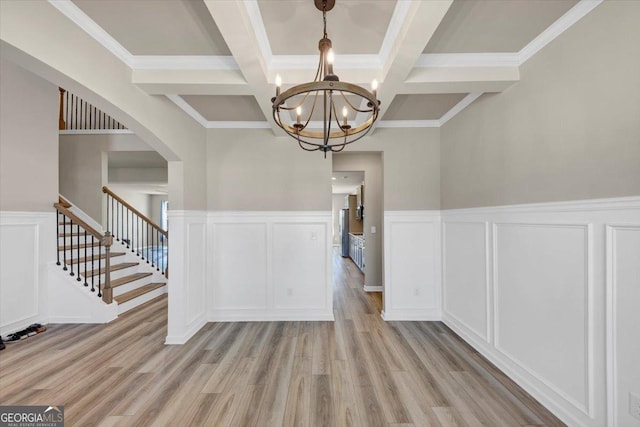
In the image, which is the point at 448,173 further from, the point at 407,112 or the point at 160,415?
the point at 160,415

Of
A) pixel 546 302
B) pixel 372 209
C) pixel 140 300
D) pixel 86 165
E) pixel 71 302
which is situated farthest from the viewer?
pixel 372 209

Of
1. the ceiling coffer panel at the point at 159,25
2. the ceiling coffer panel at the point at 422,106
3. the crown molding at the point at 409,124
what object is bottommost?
the crown molding at the point at 409,124

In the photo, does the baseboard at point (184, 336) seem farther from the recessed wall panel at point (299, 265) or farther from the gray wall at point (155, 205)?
the gray wall at point (155, 205)

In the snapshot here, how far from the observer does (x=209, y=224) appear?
3.81 meters

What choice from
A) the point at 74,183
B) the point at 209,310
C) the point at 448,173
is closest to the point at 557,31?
the point at 448,173

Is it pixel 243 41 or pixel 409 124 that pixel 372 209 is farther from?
pixel 243 41

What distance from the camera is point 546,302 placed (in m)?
2.08

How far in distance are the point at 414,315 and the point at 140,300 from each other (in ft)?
14.0

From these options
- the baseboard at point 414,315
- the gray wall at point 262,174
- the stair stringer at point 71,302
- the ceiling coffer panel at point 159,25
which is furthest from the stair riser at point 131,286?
the baseboard at point 414,315

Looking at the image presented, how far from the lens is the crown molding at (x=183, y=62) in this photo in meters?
2.32

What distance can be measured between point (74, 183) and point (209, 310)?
12.5 feet

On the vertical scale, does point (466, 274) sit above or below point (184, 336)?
above

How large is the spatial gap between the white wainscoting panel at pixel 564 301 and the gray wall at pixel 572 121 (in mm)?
138

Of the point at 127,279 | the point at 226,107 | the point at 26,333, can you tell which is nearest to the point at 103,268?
the point at 127,279
